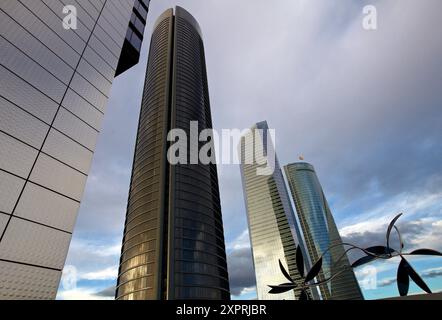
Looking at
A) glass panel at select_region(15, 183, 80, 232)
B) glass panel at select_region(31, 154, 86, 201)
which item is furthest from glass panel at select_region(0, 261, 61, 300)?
glass panel at select_region(31, 154, 86, 201)

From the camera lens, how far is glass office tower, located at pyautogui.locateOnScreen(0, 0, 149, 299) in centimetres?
430

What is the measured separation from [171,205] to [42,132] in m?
89.3

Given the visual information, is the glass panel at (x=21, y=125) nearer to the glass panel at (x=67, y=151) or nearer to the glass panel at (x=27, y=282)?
the glass panel at (x=67, y=151)

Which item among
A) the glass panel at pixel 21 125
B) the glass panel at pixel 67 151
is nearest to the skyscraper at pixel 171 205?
the glass panel at pixel 67 151

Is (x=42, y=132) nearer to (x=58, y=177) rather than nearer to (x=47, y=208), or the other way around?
(x=58, y=177)

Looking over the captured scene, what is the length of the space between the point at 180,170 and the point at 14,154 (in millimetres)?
97141

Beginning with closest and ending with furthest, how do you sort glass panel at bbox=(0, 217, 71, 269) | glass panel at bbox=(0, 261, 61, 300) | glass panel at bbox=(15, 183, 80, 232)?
glass panel at bbox=(0, 261, 61, 300)
glass panel at bbox=(0, 217, 71, 269)
glass panel at bbox=(15, 183, 80, 232)

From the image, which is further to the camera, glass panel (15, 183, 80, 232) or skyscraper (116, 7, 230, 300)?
skyscraper (116, 7, 230, 300)

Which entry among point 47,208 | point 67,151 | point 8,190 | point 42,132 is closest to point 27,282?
point 47,208

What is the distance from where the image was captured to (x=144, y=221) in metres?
92.5

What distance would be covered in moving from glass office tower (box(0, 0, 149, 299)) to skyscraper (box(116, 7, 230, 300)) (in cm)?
7797

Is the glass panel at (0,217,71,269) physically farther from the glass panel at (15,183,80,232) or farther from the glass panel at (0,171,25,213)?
the glass panel at (0,171,25,213)

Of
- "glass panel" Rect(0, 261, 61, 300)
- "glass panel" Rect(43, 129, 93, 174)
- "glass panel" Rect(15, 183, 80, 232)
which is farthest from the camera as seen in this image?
"glass panel" Rect(43, 129, 93, 174)
